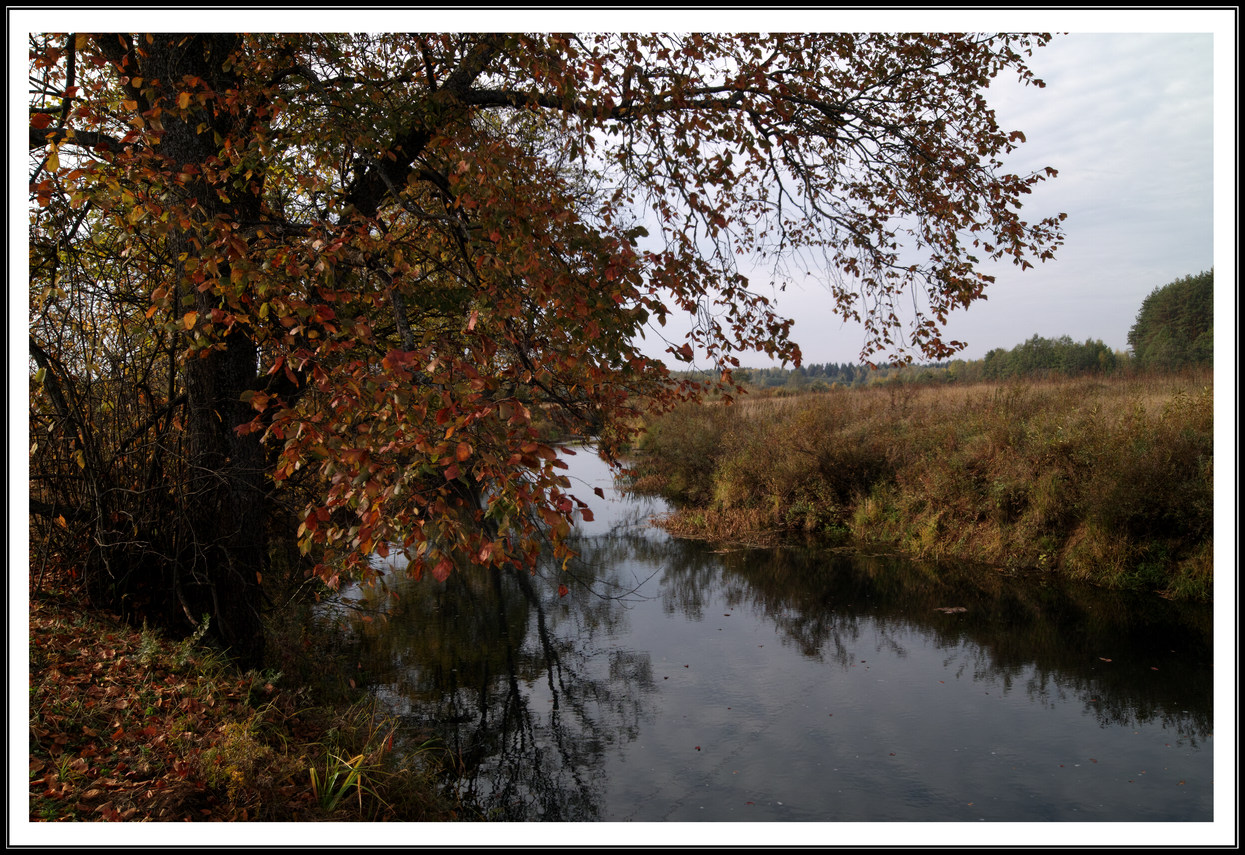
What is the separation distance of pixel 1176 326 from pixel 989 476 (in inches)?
366

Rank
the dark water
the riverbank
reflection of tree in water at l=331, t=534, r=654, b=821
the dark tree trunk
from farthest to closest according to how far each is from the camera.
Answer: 1. reflection of tree in water at l=331, t=534, r=654, b=821
2. the dark water
3. the dark tree trunk
4. the riverbank

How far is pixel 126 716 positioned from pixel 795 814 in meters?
5.15

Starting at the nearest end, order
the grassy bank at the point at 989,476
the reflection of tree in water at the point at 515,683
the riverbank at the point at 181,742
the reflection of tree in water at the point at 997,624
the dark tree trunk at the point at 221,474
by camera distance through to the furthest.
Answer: the riverbank at the point at 181,742 → the dark tree trunk at the point at 221,474 → the reflection of tree in water at the point at 515,683 → the reflection of tree in water at the point at 997,624 → the grassy bank at the point at 989,476

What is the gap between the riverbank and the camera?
4.58m

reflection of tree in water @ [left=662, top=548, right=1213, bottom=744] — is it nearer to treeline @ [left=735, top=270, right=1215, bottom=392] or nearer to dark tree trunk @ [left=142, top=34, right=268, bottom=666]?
treeline @ [left=735, top=270, right=1215, bottom=392]

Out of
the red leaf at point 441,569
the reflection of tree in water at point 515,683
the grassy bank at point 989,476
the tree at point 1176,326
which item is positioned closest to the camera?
the red leaf at point 441,569

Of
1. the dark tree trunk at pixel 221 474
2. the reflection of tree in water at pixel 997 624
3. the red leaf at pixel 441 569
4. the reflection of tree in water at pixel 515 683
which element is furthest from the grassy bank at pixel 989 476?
the red leaf at pixel 441 569

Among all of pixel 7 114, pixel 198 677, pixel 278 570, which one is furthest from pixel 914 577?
pixel 7 114

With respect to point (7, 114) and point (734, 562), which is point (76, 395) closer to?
point (7, 114)

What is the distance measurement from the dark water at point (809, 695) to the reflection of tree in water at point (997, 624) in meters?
0.04

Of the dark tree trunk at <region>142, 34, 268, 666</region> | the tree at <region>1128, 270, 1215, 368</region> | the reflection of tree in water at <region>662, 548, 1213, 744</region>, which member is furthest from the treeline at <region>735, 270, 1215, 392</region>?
the dark tree trunk at <region>142, 34, 268, 666</region>

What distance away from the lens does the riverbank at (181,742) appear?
4.58 meters

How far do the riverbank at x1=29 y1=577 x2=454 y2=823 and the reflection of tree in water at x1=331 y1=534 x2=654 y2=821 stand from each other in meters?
0.88

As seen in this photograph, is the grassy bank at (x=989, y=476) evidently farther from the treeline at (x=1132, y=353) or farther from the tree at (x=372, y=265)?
the tree at (x=372, y=265)
